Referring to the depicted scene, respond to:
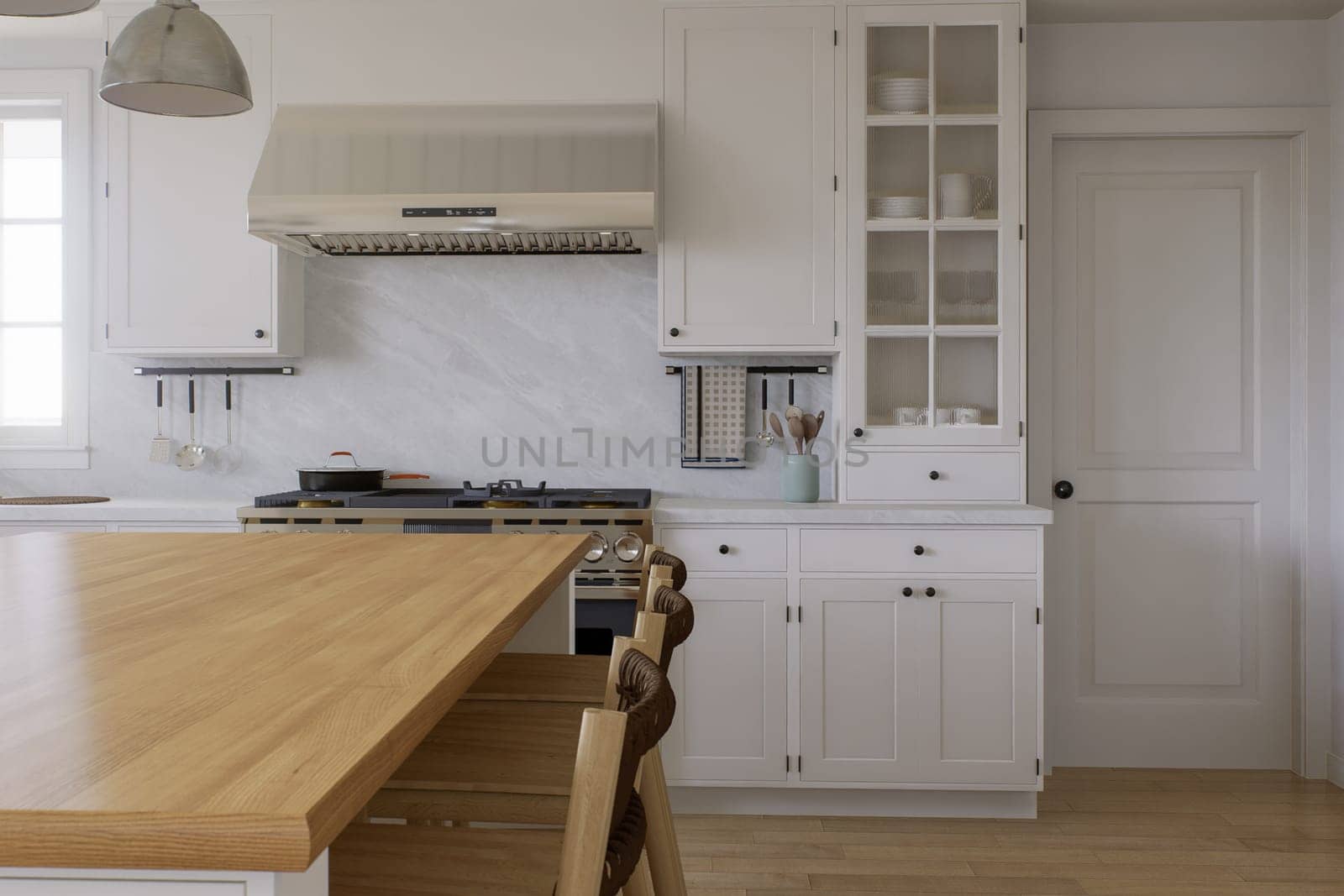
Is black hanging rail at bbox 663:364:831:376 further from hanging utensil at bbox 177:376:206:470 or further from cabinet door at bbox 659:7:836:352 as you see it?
hanging utensil at bbox 177:376:206:470

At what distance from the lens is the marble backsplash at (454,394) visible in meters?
3.61

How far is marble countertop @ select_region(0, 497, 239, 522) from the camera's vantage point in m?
3.10

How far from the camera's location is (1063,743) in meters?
3.52

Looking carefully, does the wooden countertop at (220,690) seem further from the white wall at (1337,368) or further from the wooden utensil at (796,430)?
the white wall at (1337,368)

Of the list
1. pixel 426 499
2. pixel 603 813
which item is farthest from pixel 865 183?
pixel 603 813

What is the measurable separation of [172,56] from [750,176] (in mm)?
1823

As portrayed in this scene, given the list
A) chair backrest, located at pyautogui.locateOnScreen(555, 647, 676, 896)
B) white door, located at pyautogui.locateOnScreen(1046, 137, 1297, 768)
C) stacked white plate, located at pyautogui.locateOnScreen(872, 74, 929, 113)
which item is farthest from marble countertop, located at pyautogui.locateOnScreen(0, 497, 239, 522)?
white door, located at pyautogui.locateOnScreen(1046, 137, 1297, 768)

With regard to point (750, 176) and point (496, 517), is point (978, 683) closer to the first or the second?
point (496, 517)

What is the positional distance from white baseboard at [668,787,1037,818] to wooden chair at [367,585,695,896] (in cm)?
154

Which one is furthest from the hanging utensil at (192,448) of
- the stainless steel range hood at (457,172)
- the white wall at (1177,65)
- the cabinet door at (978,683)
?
the white wall at (1177,65)

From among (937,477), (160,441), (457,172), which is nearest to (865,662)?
(937,477)

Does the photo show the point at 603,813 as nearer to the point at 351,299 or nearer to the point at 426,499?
the point at 426,499

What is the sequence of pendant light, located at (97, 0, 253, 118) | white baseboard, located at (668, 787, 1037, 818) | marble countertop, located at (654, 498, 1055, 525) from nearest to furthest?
pendant light, located at (97, 0, 253, 118) → marble countertop, located at (654, 498, 1055, 525) → white baseboard, located at (668, 787, 1037, 818)

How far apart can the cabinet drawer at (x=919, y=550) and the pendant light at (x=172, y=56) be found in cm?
196
